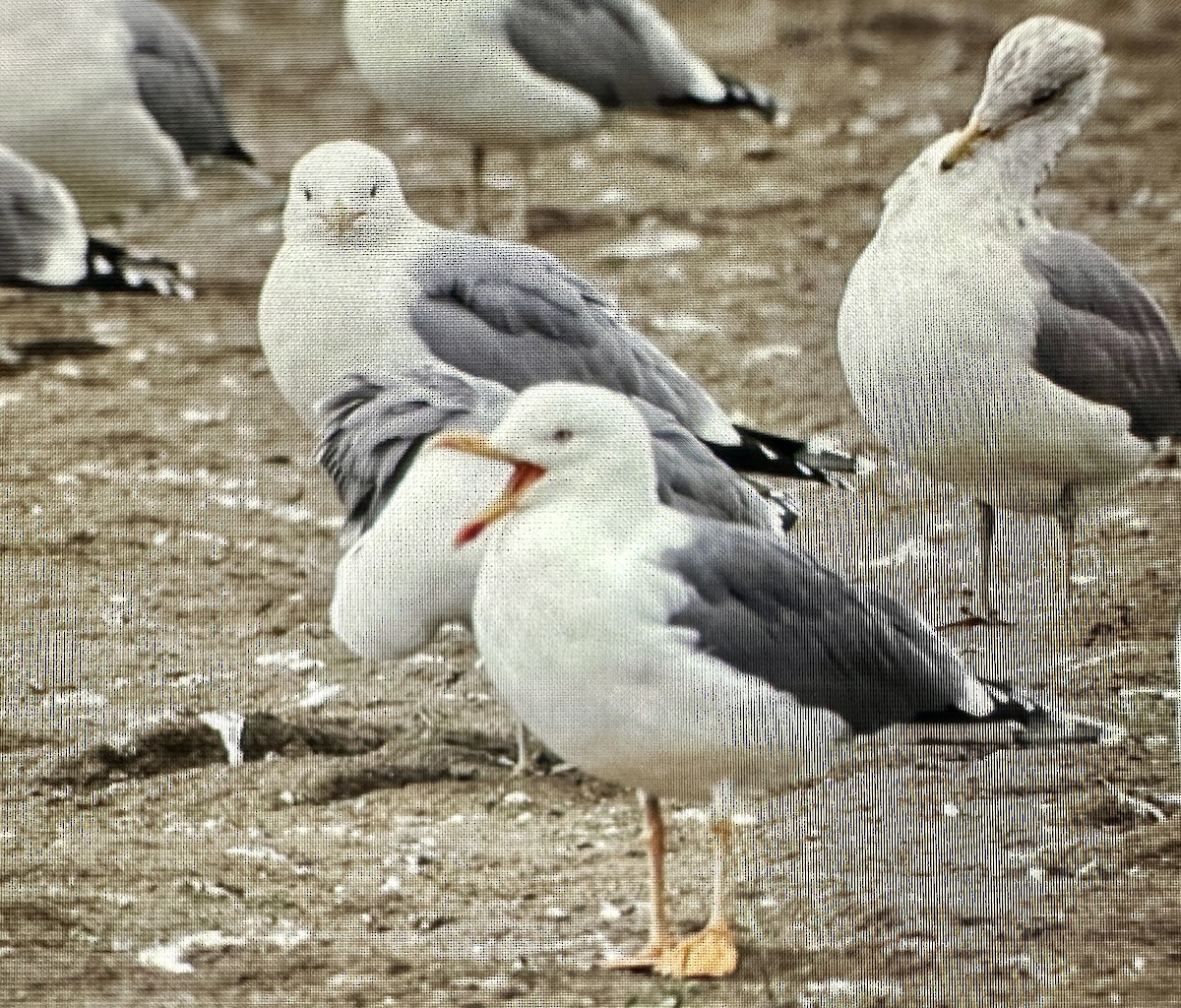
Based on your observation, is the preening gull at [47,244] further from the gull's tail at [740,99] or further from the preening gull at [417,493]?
the preening gull at [417,493]

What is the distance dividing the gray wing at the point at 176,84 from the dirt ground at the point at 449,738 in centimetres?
9

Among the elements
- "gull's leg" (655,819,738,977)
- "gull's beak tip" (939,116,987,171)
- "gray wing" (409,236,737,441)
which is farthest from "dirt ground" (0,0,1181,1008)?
"gull's beak tip" (939,116,987,171)

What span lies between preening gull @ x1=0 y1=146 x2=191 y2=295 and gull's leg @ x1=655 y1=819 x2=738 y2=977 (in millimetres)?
1500

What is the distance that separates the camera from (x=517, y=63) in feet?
10.2

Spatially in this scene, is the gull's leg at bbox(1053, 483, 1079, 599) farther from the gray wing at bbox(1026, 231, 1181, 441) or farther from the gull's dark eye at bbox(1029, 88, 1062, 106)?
the gull's dark eye at bbox(1029, 88, 1062, 106)

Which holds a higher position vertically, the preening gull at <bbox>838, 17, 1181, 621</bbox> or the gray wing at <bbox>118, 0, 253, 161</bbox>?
the preening gull at <bbox>838, 17, 1181, 621</bbox>

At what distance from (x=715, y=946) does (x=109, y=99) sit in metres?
1.89

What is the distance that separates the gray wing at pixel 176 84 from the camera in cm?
342

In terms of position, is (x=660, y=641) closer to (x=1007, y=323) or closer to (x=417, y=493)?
(x=417, y=493)

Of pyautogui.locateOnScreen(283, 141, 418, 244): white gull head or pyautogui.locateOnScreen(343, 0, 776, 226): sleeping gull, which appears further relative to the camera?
pyautogui.locateOnScreen(343, 0, 776, 226): sleeping gull

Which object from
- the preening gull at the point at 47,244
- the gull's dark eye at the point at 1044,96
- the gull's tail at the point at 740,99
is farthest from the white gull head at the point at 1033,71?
the preening gull at the point at 47,244

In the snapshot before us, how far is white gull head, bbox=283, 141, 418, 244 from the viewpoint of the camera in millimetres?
2445

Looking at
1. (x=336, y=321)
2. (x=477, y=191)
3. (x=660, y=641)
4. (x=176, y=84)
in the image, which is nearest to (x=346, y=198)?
(x=336, y=321)


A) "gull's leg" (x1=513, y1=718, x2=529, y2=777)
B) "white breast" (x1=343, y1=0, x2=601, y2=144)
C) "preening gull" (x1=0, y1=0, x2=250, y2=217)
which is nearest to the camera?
"gull's leg" (x1=513, y1=718, x2=529, y2=777)
